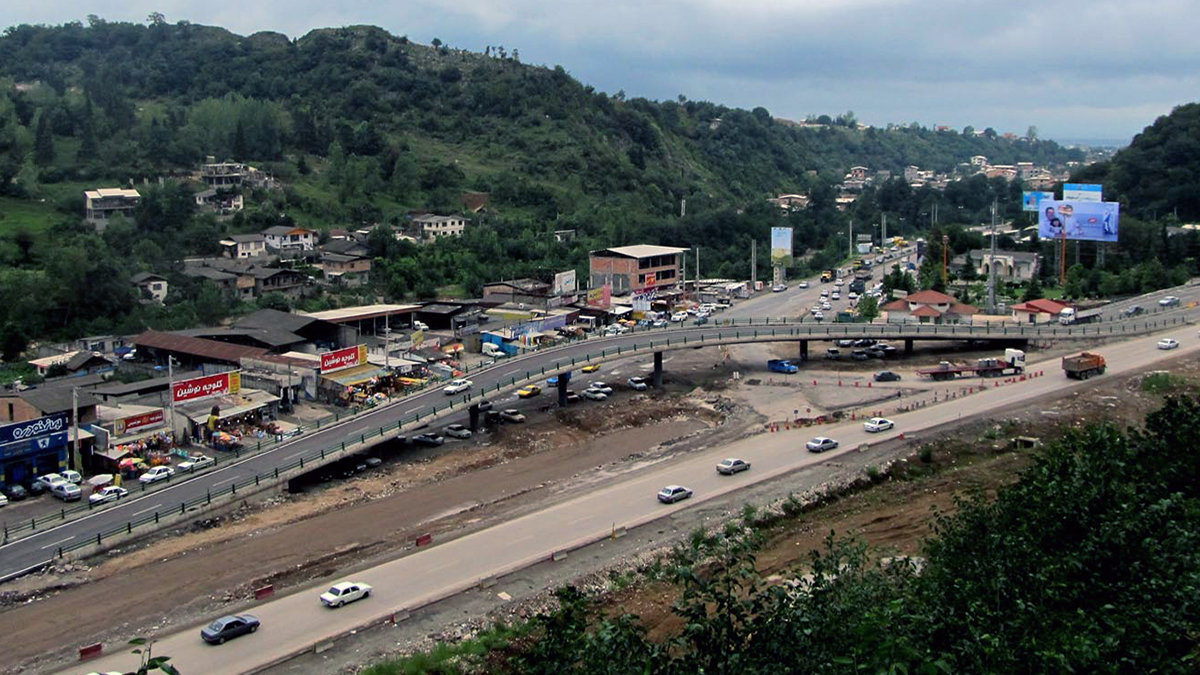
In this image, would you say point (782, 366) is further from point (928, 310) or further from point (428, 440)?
point (428, 440)

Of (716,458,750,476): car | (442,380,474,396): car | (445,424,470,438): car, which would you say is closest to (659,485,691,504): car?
(716,458,750,476): car

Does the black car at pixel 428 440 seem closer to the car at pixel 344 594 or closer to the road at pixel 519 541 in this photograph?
the road at pixel 519 541

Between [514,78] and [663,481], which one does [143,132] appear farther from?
[663,481]

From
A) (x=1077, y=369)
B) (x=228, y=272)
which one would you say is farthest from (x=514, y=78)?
(x=1077, y=369)

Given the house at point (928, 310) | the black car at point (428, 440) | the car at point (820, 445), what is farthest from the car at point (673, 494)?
the house at point (928, 310)

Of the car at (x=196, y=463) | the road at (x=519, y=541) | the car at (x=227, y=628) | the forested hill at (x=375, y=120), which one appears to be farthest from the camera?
the forested hill at (x=375, y=120)

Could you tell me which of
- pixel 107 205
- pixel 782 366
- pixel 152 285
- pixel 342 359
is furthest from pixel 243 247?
pixel 782 366

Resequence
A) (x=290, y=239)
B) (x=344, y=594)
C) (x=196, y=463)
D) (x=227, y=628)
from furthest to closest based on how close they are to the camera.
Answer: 1. (x=290, y=239)
2. (x=196, y=463)
3. (x=344, y=594)
4. (x=227, y=628)
